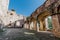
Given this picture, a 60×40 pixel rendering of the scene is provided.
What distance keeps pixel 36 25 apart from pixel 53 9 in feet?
23.7

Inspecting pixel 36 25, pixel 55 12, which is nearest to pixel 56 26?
pixel 55 12

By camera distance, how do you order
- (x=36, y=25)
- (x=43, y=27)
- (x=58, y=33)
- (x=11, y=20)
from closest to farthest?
(x=58, y=33)
(x=36, y=25)
(x=43, y=27)
(x=11, y=20)

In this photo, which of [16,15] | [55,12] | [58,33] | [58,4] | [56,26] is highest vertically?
[16,15]

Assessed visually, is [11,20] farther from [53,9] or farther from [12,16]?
[53,9]

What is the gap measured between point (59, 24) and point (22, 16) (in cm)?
2236

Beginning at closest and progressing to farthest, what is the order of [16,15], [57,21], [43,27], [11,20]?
[57,21], [43,27], [11,20], [16,15]

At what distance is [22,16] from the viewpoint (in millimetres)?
29234

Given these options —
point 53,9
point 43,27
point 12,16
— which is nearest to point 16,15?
point 12,16

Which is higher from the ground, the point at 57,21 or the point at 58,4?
the point at 58,4

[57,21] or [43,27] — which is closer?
[57,21]

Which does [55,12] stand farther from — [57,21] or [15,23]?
[15,23]

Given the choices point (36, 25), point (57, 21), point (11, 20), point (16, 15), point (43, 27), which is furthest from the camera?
point (16, 15)

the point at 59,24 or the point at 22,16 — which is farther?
the point at 22,16

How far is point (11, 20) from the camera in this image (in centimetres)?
2684
